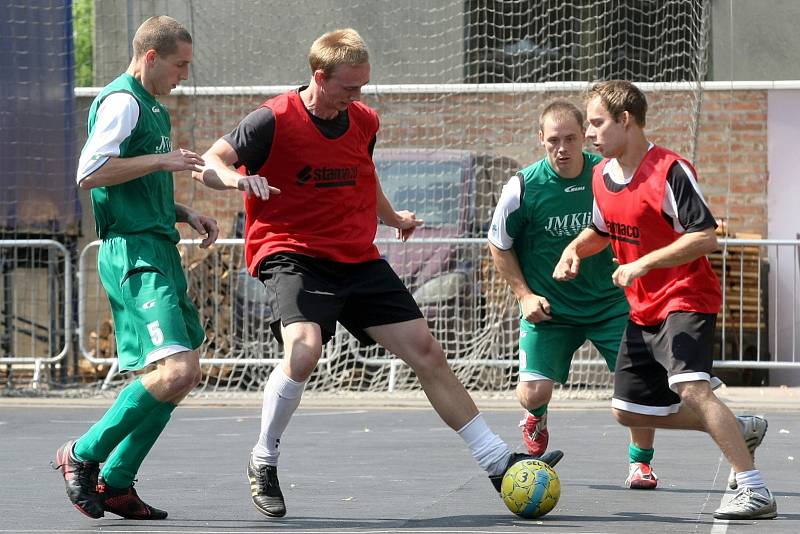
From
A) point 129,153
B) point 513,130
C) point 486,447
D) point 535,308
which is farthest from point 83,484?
point 513,130

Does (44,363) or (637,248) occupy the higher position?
(637,248)

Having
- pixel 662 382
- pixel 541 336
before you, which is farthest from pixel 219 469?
pixel 662 382

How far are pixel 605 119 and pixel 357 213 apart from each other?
1.11 m

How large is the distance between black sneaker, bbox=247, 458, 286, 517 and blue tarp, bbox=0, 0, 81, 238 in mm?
8429

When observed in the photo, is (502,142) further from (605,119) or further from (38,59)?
(605,119)

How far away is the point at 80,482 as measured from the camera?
5984mm

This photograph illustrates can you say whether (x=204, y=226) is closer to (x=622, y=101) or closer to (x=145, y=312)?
(x=145, y=312)

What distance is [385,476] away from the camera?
7.63 meters

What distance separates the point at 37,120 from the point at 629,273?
9.53m

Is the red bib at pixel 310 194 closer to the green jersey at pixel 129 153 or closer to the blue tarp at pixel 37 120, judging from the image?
the green jersey at pixel 129 153

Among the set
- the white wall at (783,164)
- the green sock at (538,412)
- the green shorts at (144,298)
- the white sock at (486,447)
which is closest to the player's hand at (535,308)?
the green sock at (538,412)

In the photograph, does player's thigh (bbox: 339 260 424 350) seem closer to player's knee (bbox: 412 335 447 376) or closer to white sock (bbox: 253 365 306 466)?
player's knee (bbox: 412 335 447 376)

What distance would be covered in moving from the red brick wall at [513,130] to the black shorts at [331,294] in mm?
8912

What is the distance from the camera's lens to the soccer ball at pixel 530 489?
5.91 meters
